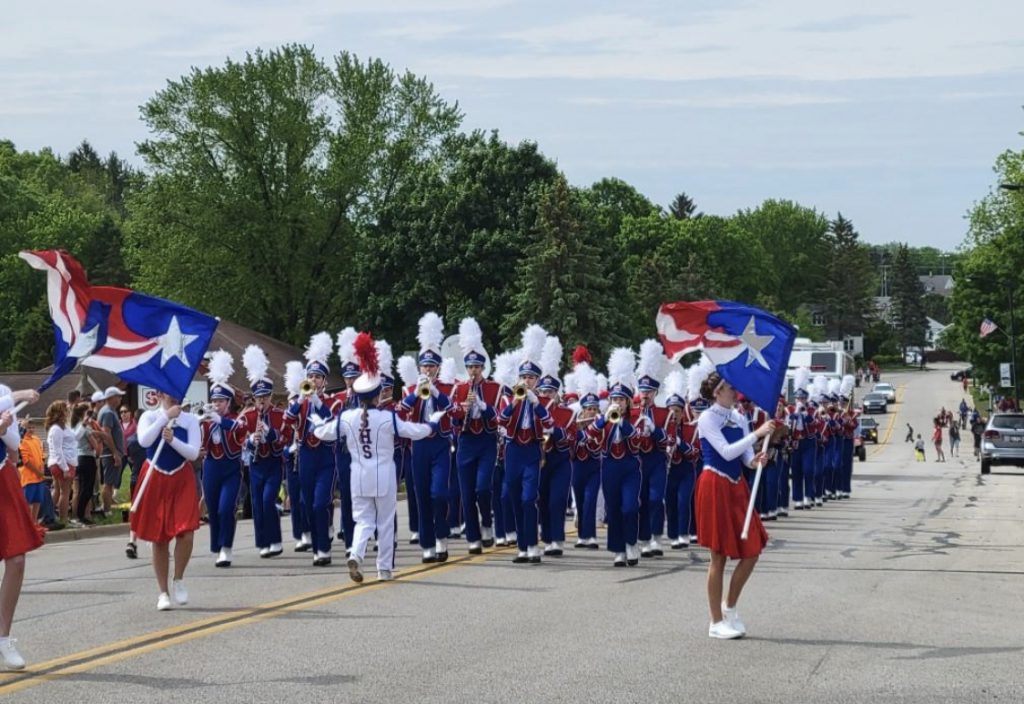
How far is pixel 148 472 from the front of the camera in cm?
1312

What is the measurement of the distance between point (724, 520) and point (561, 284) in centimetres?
4512

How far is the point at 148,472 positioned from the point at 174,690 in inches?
155

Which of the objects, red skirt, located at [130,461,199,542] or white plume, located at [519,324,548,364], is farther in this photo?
white plume, located at [519,324,548,364]

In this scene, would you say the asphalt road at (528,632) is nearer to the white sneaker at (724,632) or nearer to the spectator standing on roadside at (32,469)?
the white sneaker at (724,632)

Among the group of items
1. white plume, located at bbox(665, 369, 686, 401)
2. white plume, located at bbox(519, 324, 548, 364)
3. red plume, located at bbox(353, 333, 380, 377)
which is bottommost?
white plume, located at bbox(665, 369, 686, 401)

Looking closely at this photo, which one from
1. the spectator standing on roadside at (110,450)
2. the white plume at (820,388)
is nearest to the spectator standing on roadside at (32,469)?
the spectator standing on roadside at (110,450)

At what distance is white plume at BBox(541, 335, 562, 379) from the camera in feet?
58.7

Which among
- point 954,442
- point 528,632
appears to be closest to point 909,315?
point 954,442

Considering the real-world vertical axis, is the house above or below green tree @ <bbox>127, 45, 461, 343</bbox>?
below

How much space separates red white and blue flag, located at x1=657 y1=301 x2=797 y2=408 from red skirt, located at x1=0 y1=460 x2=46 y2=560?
16.1ft

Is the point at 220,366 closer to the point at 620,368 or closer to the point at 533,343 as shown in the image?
the point at 533,343

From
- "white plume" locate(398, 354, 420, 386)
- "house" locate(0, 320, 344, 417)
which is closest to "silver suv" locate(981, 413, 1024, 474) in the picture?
"house" locate(0, 320, 344, 417)

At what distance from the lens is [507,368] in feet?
60.3

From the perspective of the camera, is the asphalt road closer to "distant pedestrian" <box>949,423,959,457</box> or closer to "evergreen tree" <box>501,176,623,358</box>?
"evergreen tree" <box>501,176,623,358</box>
